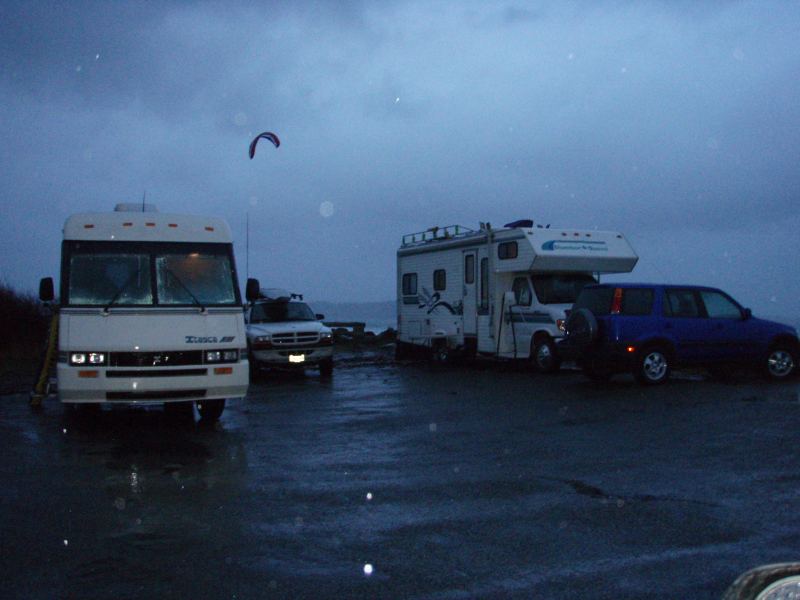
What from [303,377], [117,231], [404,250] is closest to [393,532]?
[117,231]

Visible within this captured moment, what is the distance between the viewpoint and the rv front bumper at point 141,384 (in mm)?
11086

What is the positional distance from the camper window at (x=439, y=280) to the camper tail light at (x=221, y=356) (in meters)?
11.6

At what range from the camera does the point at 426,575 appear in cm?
530

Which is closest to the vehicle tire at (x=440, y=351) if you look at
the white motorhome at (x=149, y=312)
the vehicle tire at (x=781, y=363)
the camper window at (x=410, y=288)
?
the camper window at (x=410, y=288)

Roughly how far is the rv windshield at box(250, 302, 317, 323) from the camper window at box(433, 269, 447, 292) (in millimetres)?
3403

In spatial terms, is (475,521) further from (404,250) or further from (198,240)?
(404,250)

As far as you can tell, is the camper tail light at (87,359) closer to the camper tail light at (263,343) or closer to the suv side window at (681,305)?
the camper tail light at (263,343)

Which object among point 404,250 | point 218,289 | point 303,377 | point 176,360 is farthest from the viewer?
point 404,250

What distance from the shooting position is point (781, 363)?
56.3 feet

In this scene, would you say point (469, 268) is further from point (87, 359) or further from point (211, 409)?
point (87, 359)

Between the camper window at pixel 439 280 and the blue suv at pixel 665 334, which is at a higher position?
the camper window at pixel 439 280

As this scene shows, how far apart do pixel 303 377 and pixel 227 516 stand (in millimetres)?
14038

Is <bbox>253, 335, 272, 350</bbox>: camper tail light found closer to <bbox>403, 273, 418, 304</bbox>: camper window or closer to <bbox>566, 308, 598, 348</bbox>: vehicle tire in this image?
<bbox>403, 273, 418, 304</bbox>: camper window

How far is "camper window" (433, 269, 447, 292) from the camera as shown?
22.9 metres
